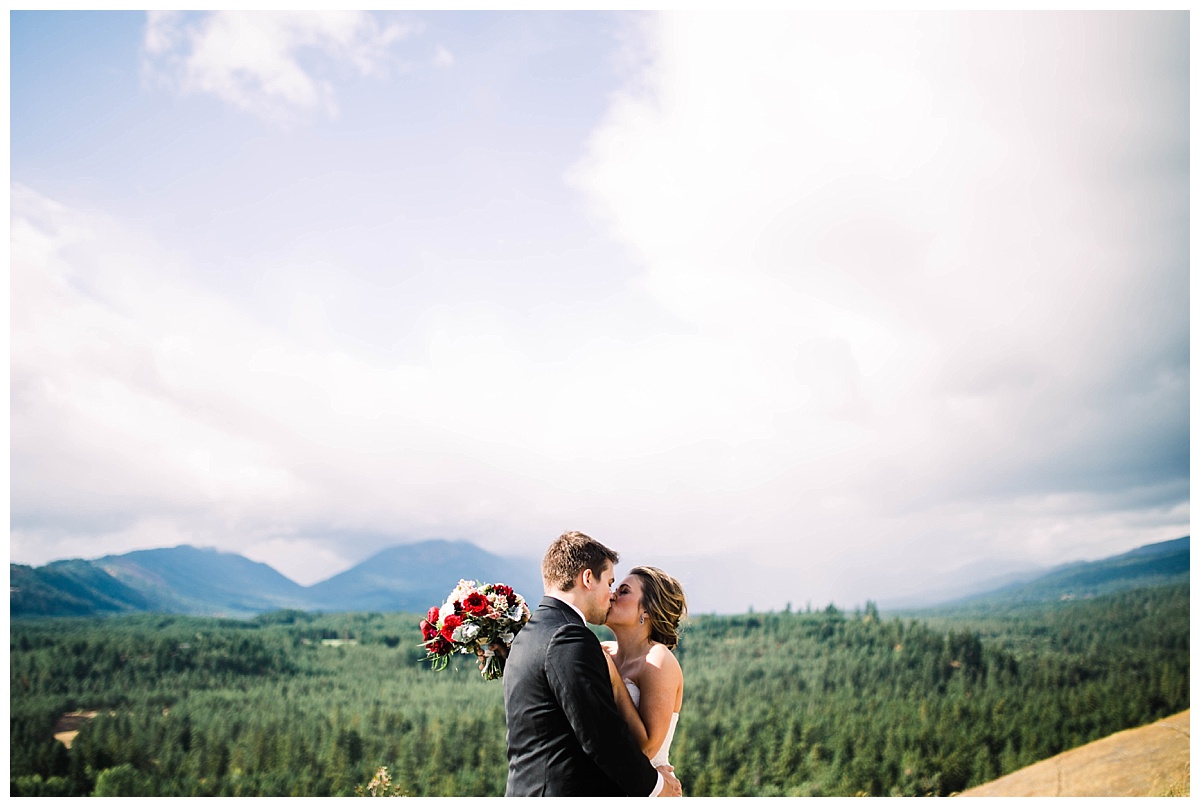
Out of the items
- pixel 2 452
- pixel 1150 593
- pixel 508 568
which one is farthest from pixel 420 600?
pixel 1150 593

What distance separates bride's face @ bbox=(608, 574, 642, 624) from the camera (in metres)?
3.88

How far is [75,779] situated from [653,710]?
19758 millimetres

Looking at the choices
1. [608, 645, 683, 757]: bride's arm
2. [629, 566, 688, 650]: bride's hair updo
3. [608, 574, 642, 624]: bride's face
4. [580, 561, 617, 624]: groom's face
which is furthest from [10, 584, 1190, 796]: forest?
[580, 561, 617, 624]: groom's face

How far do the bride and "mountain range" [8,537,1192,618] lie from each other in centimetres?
1450

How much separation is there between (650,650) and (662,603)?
24 centimetres

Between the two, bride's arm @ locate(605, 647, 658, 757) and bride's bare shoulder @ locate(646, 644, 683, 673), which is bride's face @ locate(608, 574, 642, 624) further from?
bride's arm @ locate(605, 647, 658, 757)

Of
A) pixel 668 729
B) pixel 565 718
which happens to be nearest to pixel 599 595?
pixel 565 718

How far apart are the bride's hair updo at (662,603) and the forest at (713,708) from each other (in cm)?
1470

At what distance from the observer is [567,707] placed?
2943 millimetres

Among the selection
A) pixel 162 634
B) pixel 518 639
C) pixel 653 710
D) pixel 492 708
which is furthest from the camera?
pixel 162 634

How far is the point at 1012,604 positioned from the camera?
71.4ft

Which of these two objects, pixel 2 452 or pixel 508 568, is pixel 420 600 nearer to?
pixel 508 568

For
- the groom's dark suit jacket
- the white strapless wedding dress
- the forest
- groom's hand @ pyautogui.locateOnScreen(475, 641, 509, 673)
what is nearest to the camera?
the groom's dark suit jacket

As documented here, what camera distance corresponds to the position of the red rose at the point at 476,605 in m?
3.77
